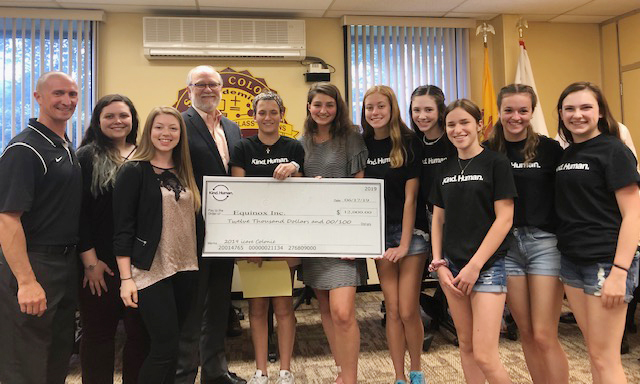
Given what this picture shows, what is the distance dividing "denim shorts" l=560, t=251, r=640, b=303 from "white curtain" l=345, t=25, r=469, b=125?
3222 millimetres

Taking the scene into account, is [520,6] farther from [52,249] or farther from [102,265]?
[52,249]

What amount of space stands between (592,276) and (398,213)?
85cm

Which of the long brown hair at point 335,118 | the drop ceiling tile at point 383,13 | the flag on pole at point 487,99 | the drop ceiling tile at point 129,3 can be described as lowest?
the long brown hair at point 335,118

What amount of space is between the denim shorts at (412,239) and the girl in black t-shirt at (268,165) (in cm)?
48

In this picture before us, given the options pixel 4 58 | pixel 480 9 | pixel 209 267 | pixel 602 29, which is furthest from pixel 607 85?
pixel 4 58

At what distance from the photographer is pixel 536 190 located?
1.89 meters

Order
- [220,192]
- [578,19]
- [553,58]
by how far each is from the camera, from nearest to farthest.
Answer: [220,192]
[578,19]
[553,58]

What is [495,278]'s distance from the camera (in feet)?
5.90

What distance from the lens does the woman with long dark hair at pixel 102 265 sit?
199 cm

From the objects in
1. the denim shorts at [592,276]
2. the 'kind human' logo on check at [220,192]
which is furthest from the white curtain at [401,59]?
the denim shorts at [592,276]

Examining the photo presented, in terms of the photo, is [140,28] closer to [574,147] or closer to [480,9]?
[480,9]

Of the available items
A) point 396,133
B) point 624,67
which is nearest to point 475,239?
point 396,133

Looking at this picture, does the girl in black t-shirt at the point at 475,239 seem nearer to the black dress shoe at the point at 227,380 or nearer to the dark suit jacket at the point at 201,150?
the dark suit jacket at the point at 201,150

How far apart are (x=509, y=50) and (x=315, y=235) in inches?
145
